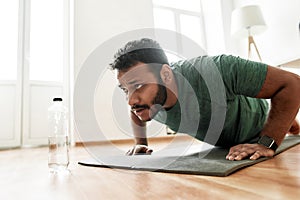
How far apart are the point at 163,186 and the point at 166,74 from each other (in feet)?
1.42

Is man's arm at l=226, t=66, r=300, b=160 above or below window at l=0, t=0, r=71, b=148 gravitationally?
below

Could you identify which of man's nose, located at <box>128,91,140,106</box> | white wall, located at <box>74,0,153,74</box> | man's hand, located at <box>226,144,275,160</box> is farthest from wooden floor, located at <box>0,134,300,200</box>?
white wall, located at <box>74,0,153,74</box>

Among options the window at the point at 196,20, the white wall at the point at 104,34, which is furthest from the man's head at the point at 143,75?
the window at the point at 196,20

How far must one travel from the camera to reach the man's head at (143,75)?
0.74 m

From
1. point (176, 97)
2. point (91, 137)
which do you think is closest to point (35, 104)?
point (91, 137)

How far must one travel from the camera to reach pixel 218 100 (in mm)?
793

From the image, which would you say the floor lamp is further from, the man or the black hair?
the black hair

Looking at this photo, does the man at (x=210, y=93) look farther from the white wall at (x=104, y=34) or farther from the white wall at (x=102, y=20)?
the white wall at (x=102, y=20)

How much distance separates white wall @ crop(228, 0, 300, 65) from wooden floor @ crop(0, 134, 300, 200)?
190 centimetres

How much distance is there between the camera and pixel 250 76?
0.70 meters

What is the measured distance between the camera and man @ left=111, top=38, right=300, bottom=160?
27.5 inches

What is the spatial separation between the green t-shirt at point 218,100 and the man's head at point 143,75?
2.7 inches

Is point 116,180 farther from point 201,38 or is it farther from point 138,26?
point 201,38

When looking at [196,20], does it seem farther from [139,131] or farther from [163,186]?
[163,186]
